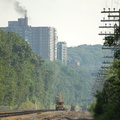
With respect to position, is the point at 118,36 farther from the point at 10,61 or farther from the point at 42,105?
the point at 42,105

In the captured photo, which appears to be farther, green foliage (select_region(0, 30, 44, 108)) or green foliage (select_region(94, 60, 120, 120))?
green foliage (select_region(0, 30, 44, 108))

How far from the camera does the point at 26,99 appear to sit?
164 m

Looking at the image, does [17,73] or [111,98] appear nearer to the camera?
[111,98]

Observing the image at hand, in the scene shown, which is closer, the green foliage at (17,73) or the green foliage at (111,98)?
the green foliage at (111,98)

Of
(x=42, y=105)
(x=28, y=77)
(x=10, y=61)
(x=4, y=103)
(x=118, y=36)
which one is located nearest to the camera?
(x=118, y=36)

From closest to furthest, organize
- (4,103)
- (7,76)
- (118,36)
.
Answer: (118,36) < (4,103) < (7,76)

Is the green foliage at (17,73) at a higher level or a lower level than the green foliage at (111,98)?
higher

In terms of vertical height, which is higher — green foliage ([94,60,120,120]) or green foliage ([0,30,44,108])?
green foliage ([0,30,44,108])

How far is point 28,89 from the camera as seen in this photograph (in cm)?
16700

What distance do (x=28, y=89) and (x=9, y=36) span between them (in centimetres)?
1514

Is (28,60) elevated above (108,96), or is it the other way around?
(28,60)

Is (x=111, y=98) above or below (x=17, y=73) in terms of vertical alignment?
below

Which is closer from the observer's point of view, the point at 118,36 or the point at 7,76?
the point at 118,36

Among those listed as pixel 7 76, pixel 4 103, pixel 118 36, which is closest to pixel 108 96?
pixel 118 36
